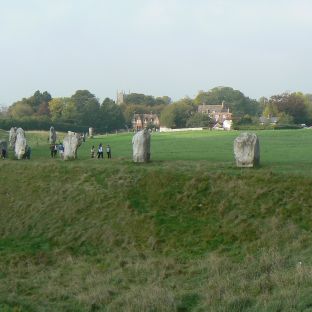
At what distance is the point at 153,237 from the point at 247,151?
24.5ft

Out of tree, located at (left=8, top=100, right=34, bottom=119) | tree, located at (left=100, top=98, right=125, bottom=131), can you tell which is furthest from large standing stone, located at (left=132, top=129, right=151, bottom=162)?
tree, located at (left=8, top=100, right=34, bottom=119)

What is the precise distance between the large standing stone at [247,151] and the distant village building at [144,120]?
88.9 meters

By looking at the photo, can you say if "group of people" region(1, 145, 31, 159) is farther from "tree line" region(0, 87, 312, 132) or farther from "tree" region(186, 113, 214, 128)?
"tree" region(186, 113, 214, 128)

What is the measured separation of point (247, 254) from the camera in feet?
58.3

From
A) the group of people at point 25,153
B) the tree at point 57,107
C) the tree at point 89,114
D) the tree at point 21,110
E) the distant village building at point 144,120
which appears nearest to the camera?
the group of people at point 25,153

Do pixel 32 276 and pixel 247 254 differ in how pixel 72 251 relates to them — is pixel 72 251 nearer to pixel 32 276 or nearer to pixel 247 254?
pixel 32 276

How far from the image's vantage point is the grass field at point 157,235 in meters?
13.4

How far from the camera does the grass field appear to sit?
526 inches

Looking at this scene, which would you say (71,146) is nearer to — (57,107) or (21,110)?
(57,107)

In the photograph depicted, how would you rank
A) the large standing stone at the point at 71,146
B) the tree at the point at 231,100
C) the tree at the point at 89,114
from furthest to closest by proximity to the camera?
the tree at the point at 231,100 < the tree at the point at 89,114 < the large standing stone at the point at 71,146

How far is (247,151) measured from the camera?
25.5 m

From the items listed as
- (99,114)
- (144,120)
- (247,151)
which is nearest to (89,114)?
(99,114)

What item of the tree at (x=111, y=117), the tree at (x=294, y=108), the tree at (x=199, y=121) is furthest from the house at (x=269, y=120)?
the tree at (x=111, y=117)

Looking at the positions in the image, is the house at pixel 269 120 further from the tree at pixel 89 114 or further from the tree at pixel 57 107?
the tree at pixel 57 107
